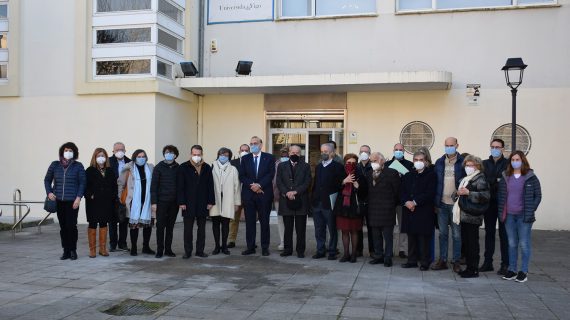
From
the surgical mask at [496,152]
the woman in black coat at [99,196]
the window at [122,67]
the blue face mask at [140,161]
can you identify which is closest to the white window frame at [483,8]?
the window at [122,67]

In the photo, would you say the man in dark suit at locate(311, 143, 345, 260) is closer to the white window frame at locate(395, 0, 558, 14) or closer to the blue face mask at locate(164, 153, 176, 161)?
the blue face mask at locate(164, 153, 176, 161)

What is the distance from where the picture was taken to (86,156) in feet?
43.6

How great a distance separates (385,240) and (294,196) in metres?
1.60

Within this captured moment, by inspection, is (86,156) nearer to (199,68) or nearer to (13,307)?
(199,68)

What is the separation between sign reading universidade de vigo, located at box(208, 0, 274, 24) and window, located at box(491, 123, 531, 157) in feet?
20.9

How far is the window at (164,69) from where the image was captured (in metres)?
13.0

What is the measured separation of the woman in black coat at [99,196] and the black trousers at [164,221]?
0.79 m

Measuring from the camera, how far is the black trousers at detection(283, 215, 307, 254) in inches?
356

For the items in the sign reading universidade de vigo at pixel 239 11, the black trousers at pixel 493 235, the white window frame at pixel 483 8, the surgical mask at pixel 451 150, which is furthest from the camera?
the sign reading universidade de vigo at pixel 239 11

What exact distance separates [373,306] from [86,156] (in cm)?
944

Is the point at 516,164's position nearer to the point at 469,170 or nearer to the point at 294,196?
the point at 469,170

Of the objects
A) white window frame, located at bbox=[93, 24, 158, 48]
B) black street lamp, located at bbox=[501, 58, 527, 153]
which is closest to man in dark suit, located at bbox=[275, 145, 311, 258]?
black street lamp, located at bbox=[501, 58, 527, 153]

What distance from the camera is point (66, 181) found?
28.0ft

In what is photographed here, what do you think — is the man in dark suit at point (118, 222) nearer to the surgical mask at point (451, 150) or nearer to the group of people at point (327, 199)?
the group of people at point (327, 199)
